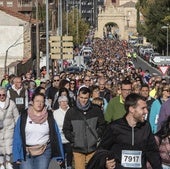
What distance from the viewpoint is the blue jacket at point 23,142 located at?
A: 10320 mm

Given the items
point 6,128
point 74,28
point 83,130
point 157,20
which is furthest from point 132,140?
point 157,20

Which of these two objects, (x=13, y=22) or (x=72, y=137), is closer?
(x=72, y=137)

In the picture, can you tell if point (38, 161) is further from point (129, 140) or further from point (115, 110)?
point (129, 140)

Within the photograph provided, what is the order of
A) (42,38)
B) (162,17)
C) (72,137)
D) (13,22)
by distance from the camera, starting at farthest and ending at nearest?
1. (162,17)
2. (42,38)
3. (13,22)
4. (72,137)

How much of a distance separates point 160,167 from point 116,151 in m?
0.48

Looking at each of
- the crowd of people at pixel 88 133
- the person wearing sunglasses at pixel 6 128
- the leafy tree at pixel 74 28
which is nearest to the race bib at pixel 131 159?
the crowd of people at pixel 88 133

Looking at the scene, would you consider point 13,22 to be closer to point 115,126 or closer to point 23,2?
point 23,2

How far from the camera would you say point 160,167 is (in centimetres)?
851

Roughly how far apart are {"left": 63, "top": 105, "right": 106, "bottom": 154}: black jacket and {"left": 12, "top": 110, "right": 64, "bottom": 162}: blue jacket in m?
0.80

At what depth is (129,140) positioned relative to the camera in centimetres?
848

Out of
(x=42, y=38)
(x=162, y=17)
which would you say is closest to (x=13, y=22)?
(x=42, y=38)

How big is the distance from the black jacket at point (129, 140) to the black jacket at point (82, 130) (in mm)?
2696

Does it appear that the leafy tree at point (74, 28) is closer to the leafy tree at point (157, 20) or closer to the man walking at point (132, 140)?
the leafy tree at point (157, 20)

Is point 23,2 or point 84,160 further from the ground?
point 23,2
